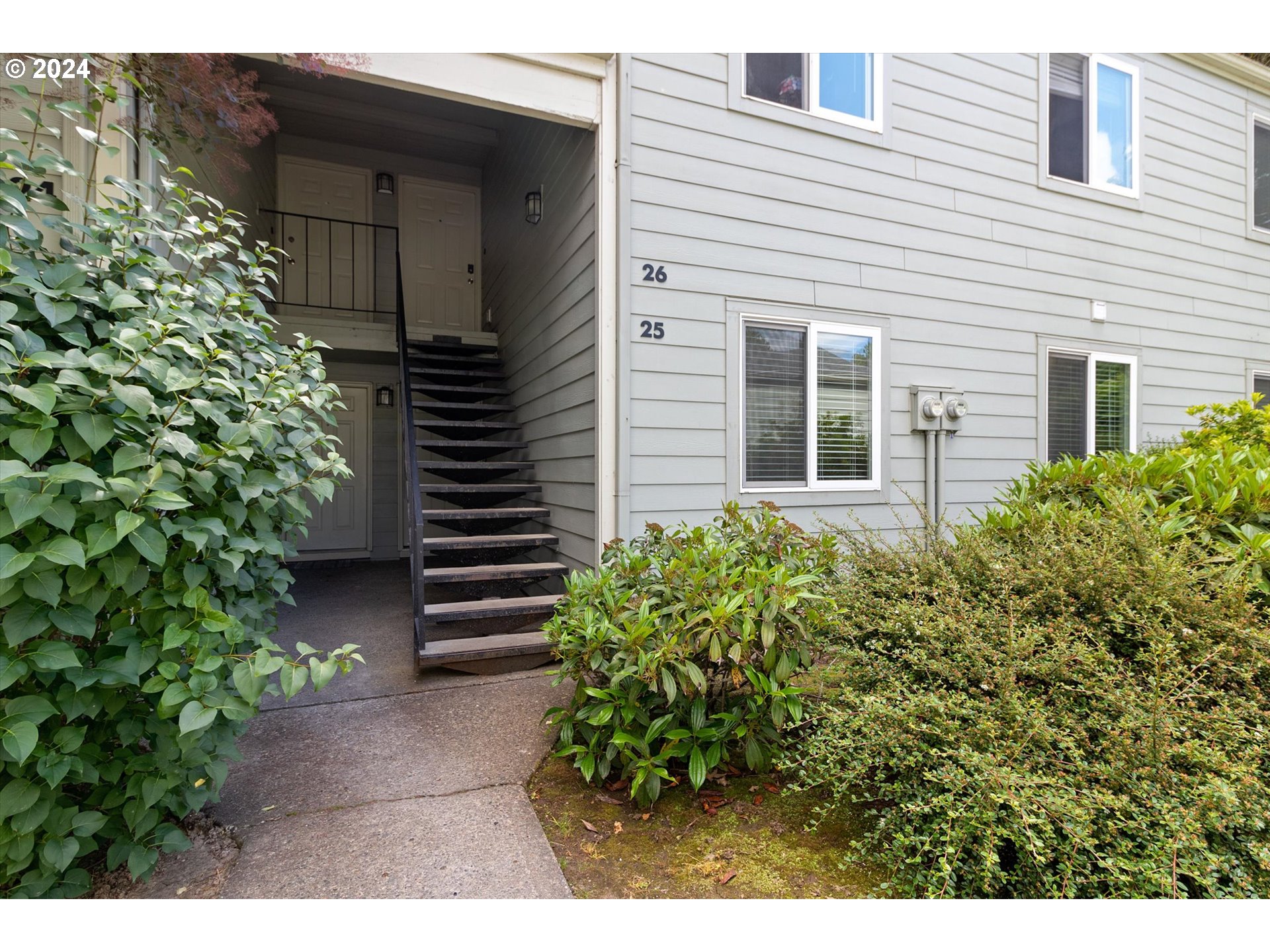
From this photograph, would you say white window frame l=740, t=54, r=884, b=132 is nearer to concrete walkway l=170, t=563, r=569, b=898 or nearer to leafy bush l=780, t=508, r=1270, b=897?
leafy bush l=780, t=508, r=1270, b=897

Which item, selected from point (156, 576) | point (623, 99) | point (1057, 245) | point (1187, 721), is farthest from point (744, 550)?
point (1057, 245)

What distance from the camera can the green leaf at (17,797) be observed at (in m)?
1.46

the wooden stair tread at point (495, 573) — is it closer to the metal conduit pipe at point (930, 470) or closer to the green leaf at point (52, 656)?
the green leaf at point (52, 656)

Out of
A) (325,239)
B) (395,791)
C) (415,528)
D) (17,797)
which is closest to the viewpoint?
(17,797)

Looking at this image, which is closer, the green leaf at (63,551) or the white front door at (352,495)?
the green leaf at (63,551)

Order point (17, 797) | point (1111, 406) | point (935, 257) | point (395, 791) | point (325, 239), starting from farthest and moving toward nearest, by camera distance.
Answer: point (325, 239) < point (1111, 406) < point (935, 257) < point (395, 791) < point (17, 797)

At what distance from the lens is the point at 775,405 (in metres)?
4.13

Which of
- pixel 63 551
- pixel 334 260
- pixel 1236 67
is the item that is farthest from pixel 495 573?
Result: pixel 1236 67

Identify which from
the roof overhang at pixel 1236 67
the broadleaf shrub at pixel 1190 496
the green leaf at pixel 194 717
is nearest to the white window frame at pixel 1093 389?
the broadleaf shrub at pixel 1190 496

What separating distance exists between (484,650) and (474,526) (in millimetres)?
1792

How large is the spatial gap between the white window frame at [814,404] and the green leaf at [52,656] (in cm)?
326

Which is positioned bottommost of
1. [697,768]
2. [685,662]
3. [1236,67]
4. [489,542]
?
[697,768]

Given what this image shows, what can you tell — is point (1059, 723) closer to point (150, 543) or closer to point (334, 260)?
point (150, 543)

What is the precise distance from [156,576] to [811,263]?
13.0ft
